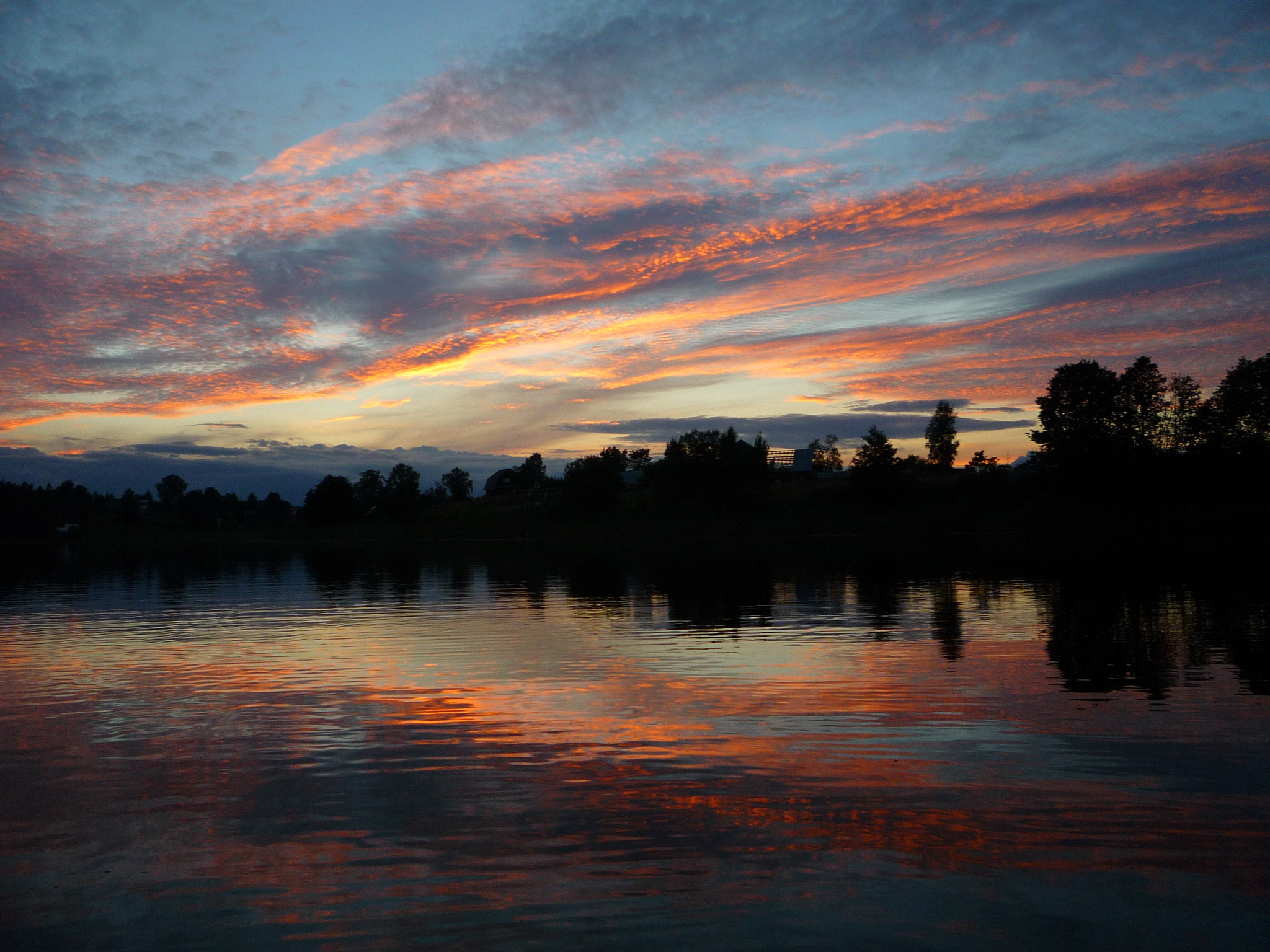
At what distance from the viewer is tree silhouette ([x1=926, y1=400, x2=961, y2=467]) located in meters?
176

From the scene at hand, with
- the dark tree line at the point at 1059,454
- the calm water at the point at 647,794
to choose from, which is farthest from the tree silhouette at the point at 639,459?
the calm water at the point at 647,794

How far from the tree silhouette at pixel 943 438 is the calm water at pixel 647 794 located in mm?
160624

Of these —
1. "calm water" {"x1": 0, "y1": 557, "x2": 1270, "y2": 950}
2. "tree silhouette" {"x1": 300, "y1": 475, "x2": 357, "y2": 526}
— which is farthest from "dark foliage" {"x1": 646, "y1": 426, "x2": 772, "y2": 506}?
"calm water" {"x1": 0, "y1": 557, "x2": 1270, "y2": 950}

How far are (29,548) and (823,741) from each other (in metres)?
159

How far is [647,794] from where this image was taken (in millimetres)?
10383

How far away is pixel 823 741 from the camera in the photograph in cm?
1261

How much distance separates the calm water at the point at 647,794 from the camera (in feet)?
24.0

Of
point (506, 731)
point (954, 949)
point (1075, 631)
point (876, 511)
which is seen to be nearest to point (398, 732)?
point (506, 731)

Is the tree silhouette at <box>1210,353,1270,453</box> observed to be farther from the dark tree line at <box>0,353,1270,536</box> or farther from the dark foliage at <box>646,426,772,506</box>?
the dark foliage at <box>646,426,772,506</box>

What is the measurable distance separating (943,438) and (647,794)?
178m

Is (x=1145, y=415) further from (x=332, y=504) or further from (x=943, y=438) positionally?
(x=332, y=504)

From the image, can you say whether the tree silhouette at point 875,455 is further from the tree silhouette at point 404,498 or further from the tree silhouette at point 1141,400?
the tree silhouette at point 404,498

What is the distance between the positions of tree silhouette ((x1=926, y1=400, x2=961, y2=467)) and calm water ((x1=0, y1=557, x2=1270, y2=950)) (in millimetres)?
160624

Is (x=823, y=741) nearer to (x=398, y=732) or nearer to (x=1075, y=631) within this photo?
(x=398, y=732)
